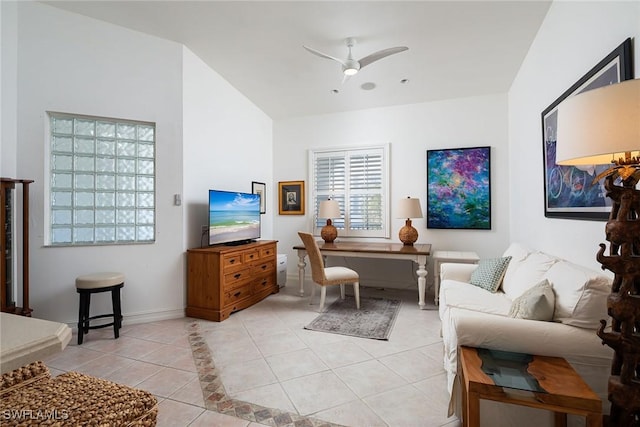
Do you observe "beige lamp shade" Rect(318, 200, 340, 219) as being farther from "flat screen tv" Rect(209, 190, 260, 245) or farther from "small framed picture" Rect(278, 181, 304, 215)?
"flat screen tv" Rect(209, 190, 260, 245)

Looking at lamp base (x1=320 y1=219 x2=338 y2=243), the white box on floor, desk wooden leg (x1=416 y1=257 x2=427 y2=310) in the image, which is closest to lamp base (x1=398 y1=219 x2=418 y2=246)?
desk wooden leg (x1=416 y1=257 x2=427 y2=310)

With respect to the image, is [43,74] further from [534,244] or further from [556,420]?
[534,244]

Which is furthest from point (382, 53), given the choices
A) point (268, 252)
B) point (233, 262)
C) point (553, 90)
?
point (268, 252)

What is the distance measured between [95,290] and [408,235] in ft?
12.1

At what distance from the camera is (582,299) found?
142 centimetres

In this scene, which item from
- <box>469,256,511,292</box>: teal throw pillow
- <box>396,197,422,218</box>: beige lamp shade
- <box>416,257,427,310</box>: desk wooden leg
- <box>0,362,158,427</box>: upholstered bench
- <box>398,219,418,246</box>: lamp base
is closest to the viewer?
<box>0,362,158,427</box>: upholstered bench

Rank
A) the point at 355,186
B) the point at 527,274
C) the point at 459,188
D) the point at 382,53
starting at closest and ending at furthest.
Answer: the point at 527,274
the point at 382,53
the point at 459,188
the point at 355,186

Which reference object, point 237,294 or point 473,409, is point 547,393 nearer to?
point 473,409

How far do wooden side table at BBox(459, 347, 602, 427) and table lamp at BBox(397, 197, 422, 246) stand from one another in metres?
2.56

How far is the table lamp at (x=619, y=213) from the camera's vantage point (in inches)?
37.1

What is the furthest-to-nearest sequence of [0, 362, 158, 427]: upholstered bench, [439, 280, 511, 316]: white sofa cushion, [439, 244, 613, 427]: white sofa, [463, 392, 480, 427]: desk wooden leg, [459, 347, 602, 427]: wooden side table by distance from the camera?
1. [439, 280, 511, 316]: white sofa cushion
2. [439, 244, 613, 427]: white sofa
3. [463, 392, 480, 427]: desk wooden leg
4. [459, 347, 602, 427]: wooden side table
5. [0, 362, 158, 427]: upholstered bench

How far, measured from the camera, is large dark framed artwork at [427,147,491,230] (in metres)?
3.99

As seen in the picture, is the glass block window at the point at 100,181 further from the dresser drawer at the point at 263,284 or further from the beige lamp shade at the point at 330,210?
the beige lamp shade at the point at 330,210

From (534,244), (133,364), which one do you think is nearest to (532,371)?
(534,244)
